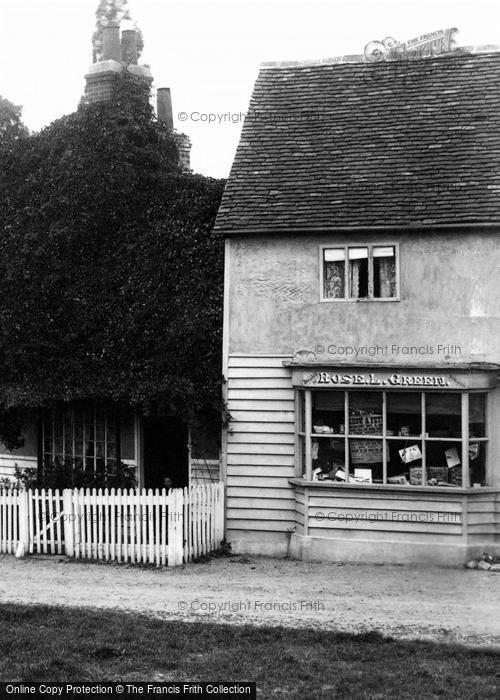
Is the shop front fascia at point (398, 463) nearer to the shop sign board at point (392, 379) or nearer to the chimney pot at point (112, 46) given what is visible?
the shop sign board at point (392, 379)

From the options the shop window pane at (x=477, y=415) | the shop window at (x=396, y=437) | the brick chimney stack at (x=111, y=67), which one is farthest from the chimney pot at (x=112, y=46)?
the shop window pane at (x=477, y=415)

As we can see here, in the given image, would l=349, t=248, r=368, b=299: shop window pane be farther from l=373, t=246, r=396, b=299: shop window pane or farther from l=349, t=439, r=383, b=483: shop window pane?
l=349, t=439, r=383, b=483: shop window pane

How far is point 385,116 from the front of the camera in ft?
55.2

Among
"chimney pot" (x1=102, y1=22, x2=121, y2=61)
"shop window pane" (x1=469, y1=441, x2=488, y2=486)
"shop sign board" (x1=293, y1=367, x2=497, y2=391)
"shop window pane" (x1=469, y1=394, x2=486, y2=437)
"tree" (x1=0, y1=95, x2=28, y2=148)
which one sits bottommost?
"shop window pane" (x1=469, y1=441, x2=488, y2=486)

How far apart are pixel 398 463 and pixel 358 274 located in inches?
131

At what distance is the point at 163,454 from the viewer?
58.9ft

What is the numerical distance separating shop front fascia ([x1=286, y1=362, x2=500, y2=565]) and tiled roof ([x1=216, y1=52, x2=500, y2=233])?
2741 millimetres

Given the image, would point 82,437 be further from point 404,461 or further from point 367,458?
point 404,461

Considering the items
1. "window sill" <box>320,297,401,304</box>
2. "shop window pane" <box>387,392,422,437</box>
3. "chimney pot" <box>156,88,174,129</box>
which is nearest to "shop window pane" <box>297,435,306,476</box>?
"shop window pane" <box>387,392,422,437</box>

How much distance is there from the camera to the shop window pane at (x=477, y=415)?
1474 cm

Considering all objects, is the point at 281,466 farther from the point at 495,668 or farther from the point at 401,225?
the point at 495,668

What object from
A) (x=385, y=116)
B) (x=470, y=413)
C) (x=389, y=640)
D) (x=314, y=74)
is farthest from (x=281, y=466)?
(x=314, y=74)

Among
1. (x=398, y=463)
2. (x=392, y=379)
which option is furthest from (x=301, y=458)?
(x=392, y=379)

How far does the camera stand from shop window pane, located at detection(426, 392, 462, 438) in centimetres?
1469
